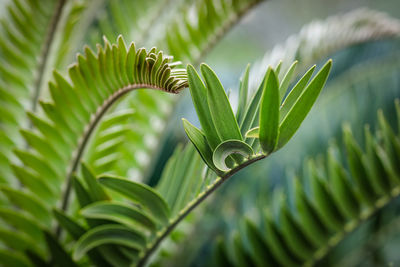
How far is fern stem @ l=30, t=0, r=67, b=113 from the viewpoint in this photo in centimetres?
47

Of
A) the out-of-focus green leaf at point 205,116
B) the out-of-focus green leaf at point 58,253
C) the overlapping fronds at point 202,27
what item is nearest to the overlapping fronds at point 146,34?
the overlapping fronds at point 202,27

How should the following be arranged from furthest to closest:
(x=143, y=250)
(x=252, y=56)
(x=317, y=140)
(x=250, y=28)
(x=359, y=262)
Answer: (x=250, y=28) < (x=252, y=56) < (x=317, y=140) < (x=359, y=262) < (x=143, y=250)

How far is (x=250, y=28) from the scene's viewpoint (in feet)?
5.29

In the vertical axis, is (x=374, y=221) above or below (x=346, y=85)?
below

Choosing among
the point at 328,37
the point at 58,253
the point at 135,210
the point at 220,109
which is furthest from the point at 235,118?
the point at 328,37

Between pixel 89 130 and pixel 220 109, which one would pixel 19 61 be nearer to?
pixel 89 130

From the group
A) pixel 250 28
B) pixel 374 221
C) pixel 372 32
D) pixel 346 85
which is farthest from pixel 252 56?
pixel 374 221

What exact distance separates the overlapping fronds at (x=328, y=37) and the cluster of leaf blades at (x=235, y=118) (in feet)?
0.87

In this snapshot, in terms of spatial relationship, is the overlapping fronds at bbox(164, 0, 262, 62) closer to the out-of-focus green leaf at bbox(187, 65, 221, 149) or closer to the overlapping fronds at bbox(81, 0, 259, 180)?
the overlapping fronds at bbox(81, 0, 259, 180)

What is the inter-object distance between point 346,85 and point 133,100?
0.45 m

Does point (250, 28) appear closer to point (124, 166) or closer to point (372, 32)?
point (372, 32)

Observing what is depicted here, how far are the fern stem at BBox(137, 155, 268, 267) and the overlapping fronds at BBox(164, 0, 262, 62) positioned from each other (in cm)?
31

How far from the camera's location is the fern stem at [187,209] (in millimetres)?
222

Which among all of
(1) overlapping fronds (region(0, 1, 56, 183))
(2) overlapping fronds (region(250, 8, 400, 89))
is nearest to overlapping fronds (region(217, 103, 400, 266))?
(2) overlapping fronds (region(250, 8, 400, 89))
